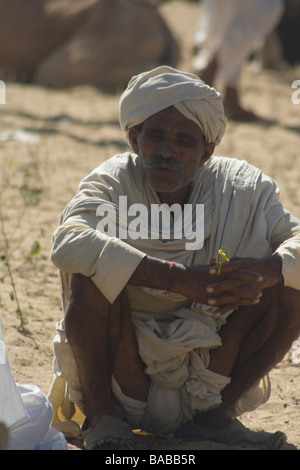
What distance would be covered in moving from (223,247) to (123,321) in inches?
19.9

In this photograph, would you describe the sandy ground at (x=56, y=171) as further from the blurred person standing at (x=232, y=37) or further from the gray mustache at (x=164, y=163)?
the gray mustache at (x=164, y=163)

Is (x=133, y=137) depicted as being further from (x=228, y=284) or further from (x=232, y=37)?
(x=232, y=37)

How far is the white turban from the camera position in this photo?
330cm

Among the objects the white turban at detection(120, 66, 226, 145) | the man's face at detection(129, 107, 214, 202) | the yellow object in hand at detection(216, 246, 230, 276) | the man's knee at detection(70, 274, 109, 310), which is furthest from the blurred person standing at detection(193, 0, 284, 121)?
the man's knee at detection(70, 274, 109, 310)

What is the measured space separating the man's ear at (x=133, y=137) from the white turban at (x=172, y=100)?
3 cm

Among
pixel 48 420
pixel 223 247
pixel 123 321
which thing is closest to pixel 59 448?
pixel 48 420

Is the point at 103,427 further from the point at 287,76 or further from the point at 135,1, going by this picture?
the point at 287,76

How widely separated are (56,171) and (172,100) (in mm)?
3635

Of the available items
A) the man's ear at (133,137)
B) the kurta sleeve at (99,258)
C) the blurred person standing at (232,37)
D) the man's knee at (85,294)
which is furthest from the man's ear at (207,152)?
the blurred person standing at (232,37)

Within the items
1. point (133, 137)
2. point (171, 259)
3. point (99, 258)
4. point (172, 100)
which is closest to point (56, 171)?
point (133, 137)

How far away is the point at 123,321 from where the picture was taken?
3.06 meters

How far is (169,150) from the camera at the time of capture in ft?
10.7

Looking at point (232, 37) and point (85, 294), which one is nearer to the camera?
point (85, 294)

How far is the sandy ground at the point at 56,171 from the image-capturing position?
381 centimetres
